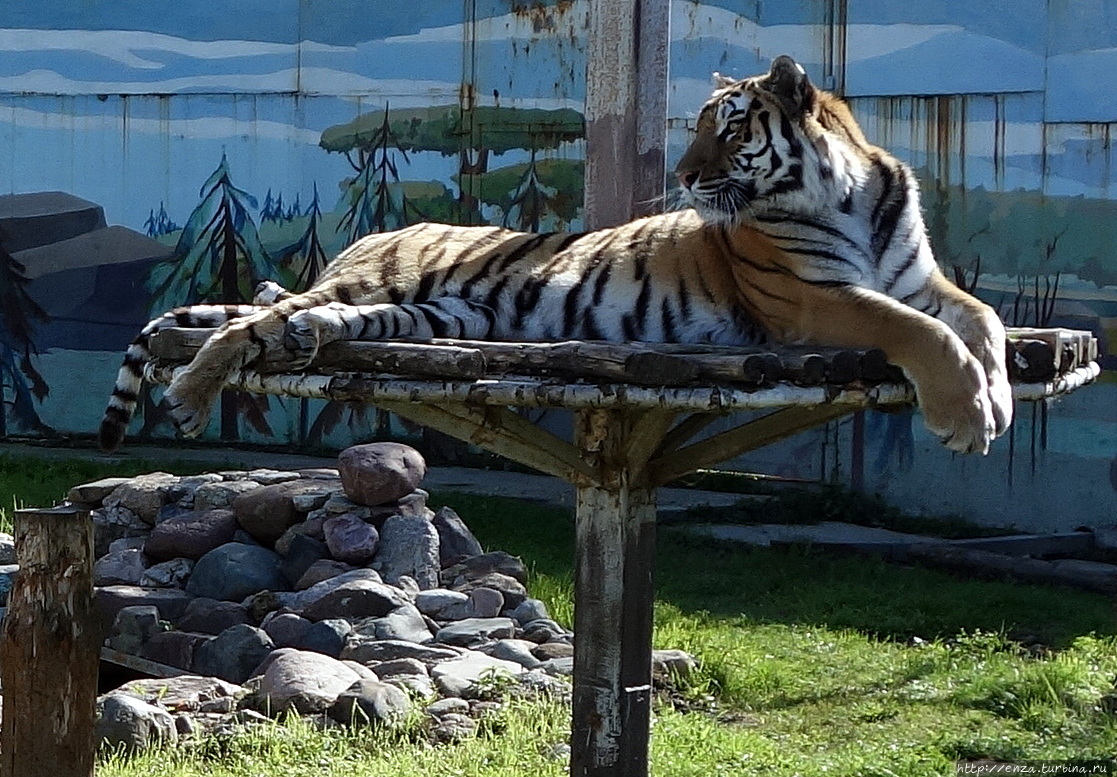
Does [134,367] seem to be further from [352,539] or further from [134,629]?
[352,539]

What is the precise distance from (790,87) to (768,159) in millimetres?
185

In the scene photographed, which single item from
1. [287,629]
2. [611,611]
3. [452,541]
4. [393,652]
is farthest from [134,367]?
[452,541]

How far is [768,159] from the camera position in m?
3.75

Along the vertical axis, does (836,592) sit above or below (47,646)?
below

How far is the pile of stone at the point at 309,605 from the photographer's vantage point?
5.30 m

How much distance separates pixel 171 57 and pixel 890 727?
28.5 ft

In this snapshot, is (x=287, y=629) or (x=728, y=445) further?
(x=287, y=629)

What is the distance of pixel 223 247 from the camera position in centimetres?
1199

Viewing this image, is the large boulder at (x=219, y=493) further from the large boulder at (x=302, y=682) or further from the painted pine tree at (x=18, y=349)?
the painted pine tree at (x=18, y=349)

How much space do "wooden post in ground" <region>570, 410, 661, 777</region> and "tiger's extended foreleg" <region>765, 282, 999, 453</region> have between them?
25.2 inches

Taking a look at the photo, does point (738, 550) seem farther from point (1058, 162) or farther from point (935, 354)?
point (935, 354)

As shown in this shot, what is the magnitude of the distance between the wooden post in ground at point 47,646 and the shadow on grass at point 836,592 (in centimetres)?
434

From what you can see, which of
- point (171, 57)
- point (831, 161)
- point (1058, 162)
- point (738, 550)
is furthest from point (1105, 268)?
point (171, 57)

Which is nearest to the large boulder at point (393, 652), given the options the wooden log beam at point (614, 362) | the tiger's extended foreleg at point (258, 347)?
the tiger's extended foreleg at point (258, 347)
